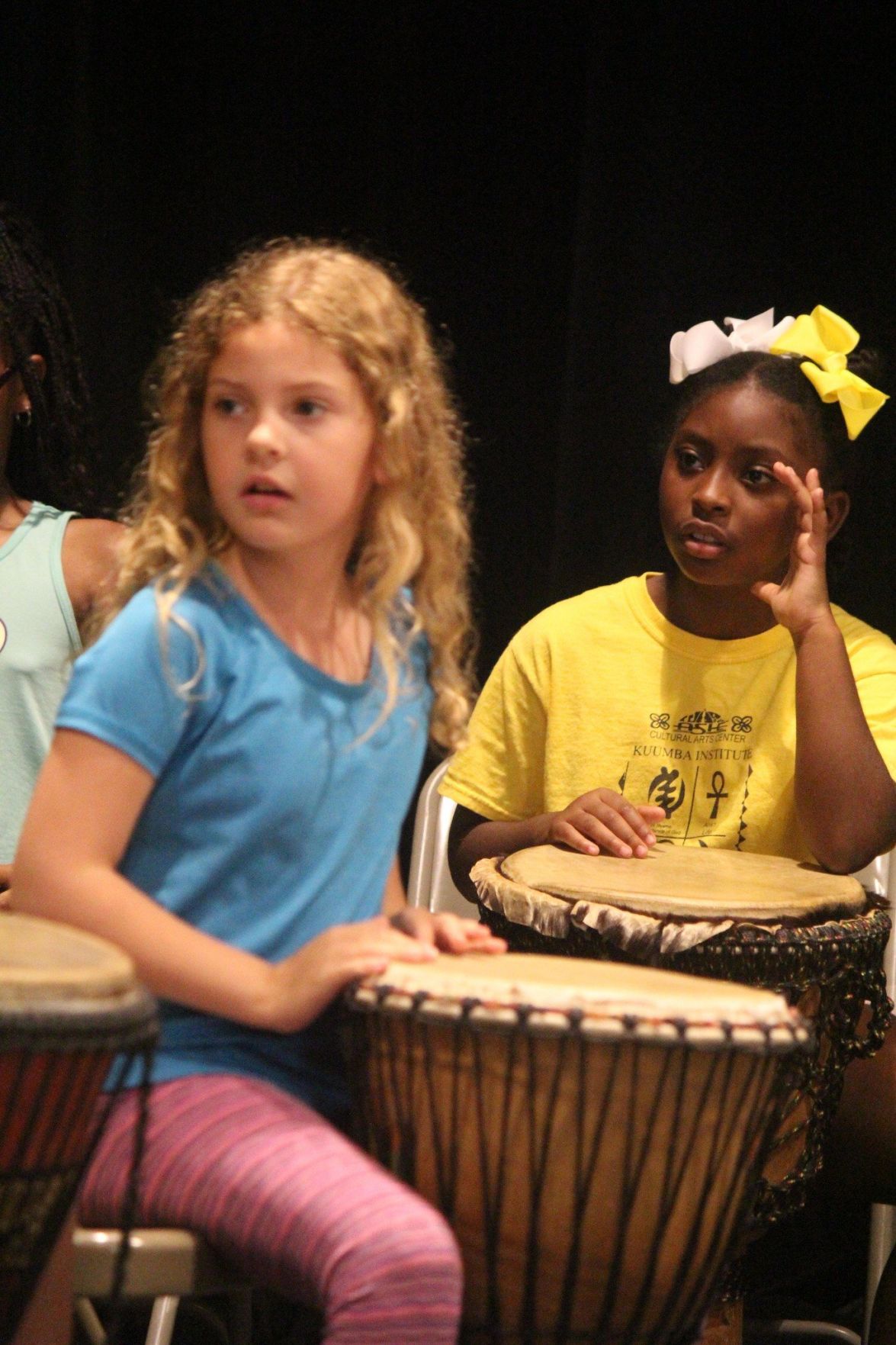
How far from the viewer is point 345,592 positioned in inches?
76.9

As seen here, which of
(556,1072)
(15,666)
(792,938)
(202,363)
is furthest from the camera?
(15,666)

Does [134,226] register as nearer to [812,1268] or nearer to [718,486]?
[718,486]

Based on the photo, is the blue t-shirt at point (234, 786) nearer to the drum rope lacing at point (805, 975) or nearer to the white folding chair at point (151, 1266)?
the white folding chair at point (151, 1266)

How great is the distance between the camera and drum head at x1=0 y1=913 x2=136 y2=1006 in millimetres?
1340

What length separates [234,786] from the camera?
5.70 feet

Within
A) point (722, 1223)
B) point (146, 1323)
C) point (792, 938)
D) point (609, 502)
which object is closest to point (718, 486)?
point (609, 502)

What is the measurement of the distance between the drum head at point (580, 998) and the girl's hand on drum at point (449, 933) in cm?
8

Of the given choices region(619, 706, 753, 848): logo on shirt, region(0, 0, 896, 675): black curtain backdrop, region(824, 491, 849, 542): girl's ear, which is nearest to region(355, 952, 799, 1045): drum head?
region(619, 706, 753, 848): logo on shirt

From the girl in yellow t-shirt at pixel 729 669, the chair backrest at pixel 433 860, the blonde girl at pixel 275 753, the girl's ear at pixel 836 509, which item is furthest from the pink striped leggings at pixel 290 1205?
the girl's ear at pixel 836 509

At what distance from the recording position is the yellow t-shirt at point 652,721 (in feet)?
8.46

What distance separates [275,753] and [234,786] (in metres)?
0.05

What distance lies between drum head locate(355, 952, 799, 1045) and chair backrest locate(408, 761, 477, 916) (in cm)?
100

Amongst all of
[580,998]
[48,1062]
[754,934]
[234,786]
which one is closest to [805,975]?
[754,934]

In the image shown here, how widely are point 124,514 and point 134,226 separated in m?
1.35
